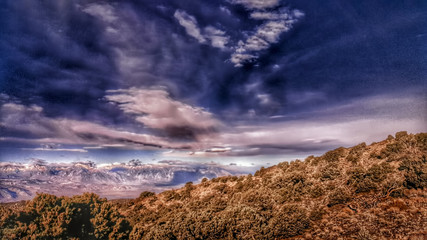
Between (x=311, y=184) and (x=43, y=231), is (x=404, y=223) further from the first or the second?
(x=43, y=231)

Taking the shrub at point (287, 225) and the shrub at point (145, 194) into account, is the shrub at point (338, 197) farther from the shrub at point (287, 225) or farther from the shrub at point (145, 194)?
the shrub at point (145, 194)

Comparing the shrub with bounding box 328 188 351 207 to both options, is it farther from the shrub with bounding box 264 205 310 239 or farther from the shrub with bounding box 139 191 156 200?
the shrub with bounding box 139 191 156 200

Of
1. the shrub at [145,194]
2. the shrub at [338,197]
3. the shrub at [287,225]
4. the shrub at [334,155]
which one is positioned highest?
the shrub at [334,155]

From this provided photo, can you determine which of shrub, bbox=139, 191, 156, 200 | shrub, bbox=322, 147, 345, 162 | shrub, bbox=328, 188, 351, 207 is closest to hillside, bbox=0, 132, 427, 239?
shrub, bbox=328, 188, 351, 207

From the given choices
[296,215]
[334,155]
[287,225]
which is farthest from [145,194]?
[334,155]

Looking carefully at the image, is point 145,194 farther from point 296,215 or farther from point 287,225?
point 296,215

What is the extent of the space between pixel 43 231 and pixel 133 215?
20357mm

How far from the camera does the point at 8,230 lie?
10.6 m

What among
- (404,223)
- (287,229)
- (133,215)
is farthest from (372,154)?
(133,215)

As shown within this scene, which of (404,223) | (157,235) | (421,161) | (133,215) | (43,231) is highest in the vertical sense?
(421,161)

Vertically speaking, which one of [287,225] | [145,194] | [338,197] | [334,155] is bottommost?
[145,194]

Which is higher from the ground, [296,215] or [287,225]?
[296,215]

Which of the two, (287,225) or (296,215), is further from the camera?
(296,215)

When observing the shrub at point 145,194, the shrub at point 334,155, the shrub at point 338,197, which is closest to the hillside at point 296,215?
the shrub at point 338,197
